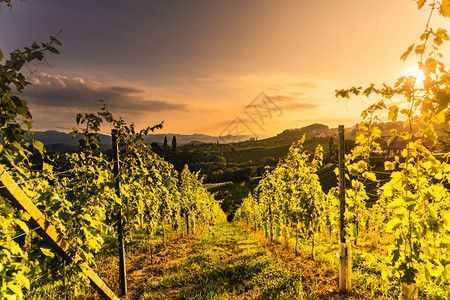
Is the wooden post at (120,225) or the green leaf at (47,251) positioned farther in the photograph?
the wooden post at (120,225)

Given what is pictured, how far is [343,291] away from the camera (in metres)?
5.62

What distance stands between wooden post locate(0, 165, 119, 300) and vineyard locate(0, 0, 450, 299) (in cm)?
1

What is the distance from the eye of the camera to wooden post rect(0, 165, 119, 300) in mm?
2391

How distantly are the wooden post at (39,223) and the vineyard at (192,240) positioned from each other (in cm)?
1

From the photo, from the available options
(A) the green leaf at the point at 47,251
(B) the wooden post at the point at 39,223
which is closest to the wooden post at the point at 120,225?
(B) the wooden post at the point at 39,223

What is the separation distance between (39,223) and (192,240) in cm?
1068

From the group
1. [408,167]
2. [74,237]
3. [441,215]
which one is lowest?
[74,237]

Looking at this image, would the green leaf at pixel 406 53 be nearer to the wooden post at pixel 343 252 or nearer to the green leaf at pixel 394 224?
the green leaf at pixel 394 224

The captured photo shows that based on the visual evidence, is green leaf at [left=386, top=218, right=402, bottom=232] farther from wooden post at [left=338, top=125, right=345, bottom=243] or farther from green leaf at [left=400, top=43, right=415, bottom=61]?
wooden post at [left=338, top=125, right=345, bottom=243]

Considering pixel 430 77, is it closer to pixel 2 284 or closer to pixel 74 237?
pixel 2 284

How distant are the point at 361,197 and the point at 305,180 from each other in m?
3.45

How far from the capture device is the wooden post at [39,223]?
2.39 metres

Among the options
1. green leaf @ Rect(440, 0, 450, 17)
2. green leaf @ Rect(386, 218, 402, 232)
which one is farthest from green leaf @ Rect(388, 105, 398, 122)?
green leaf @ Rect(386, 218, 402, 232)

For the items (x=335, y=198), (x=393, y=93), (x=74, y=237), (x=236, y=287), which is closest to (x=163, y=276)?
(x=236, y=287)
